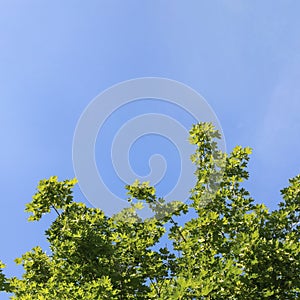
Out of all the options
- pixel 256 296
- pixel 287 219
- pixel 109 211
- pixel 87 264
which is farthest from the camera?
pixel 109 211

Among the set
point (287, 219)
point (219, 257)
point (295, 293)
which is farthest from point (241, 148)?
point (295, 293)

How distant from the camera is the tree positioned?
34.7 ft

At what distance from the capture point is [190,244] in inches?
451

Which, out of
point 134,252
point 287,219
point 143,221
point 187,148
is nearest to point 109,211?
point 143,221

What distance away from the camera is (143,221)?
12.8m

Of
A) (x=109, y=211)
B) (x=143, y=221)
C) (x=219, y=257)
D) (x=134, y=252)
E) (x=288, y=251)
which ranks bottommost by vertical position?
(x=288, y=251)

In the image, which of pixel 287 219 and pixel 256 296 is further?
pixel 287 219

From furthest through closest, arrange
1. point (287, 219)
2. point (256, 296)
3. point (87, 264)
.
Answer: point (287, 219)
point (87, 264)
point (256, 296)

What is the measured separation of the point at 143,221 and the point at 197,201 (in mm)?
1733

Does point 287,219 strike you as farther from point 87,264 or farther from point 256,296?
point 87,264

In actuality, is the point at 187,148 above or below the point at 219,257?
above

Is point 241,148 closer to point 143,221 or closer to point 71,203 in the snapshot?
point 143,221

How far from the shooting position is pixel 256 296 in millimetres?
10594

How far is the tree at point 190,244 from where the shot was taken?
1058 cm
